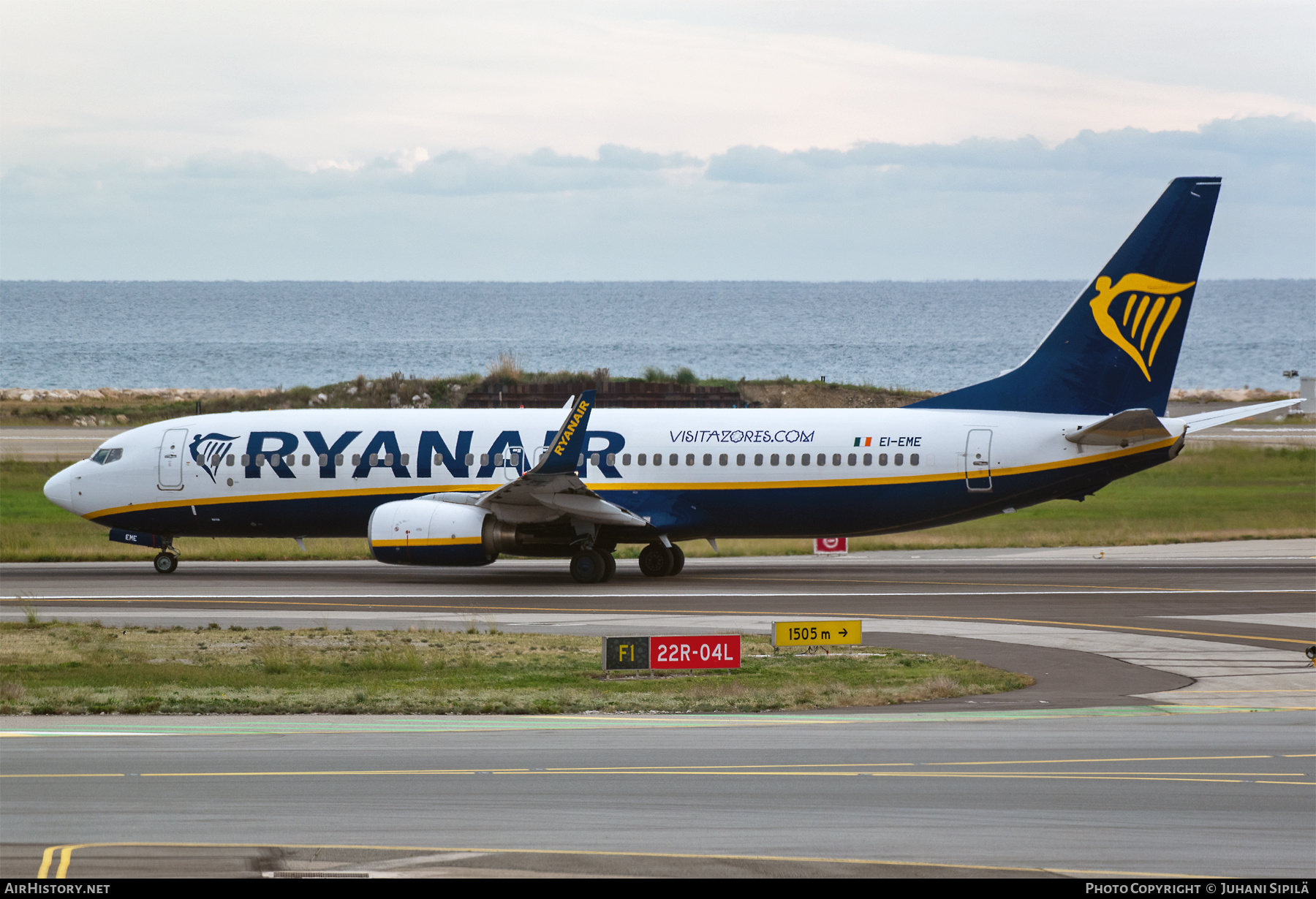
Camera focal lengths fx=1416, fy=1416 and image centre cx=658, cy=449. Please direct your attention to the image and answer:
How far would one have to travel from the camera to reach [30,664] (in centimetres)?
2138

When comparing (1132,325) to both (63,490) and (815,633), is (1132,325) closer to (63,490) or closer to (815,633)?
(815,633)

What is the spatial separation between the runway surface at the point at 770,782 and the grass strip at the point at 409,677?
26.9 inches

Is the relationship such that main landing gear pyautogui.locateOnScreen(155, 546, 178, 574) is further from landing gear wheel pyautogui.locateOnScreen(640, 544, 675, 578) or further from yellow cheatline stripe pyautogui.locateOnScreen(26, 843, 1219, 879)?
yellow cheatline stripe pyautogui.locateOnScreen(26, 843, 1219, 879)

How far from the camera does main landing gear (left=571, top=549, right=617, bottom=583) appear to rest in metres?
32.3

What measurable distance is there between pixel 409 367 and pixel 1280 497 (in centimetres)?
10956

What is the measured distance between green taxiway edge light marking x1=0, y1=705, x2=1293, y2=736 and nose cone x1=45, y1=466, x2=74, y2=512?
19.7m

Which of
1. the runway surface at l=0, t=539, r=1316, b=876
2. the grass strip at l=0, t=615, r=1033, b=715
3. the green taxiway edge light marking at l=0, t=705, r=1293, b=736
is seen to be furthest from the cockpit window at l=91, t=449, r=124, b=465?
the green taxiway edge light marking at l=0, t=705, r=1293, b=736

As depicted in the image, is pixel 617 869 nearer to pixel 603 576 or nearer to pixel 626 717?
pixel 626 717

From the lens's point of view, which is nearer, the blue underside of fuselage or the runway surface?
the runway surface

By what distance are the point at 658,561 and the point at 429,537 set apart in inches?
232

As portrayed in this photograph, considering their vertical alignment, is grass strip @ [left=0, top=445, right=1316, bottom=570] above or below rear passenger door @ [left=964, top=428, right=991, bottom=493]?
below

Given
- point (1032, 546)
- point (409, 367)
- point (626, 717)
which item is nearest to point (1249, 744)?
point (626, 717)

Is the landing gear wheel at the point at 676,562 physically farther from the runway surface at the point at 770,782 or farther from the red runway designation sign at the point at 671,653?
the red runway designation sign at the point at 671,653

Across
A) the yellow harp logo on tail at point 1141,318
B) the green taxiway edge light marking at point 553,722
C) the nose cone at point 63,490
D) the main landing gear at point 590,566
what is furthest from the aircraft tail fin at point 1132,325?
the nose cone at point 63,490
